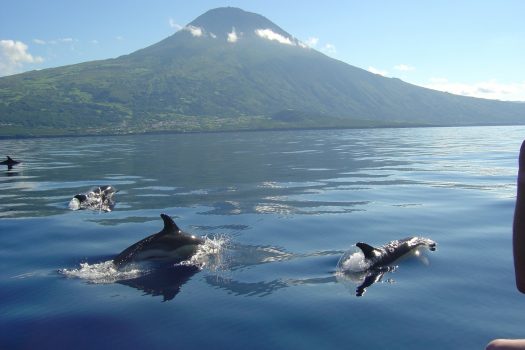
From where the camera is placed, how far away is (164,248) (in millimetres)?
16953

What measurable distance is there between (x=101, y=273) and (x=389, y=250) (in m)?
9.41

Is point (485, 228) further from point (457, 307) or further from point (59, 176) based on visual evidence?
point (59, 176)

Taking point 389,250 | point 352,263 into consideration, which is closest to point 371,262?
point 352,263

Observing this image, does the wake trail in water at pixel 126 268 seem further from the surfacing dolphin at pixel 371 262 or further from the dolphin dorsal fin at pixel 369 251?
the dolphin dorsal fin at pixel 369 251

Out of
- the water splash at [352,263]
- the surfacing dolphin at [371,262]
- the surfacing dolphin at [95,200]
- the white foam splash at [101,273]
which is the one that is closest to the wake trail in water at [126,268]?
the white foam splash at [101,273]

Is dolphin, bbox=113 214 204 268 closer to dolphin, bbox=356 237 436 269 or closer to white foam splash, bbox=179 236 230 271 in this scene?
white foam splash, bbox=179 236 230 271

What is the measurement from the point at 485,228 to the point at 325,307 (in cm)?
1192

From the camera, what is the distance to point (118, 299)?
511 inches

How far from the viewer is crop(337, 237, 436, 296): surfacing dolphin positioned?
14.3 meters

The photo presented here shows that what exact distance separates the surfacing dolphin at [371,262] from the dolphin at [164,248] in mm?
5378

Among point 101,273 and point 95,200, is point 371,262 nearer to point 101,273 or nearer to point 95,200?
point 101,273

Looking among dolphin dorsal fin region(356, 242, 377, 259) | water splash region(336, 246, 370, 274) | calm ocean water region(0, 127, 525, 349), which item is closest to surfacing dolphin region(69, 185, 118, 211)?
calm ocean water region(0, 127, 525, 349)

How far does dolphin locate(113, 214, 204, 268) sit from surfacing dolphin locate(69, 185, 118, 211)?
11.1m

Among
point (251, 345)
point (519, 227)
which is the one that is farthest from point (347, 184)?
point (519, 227)
